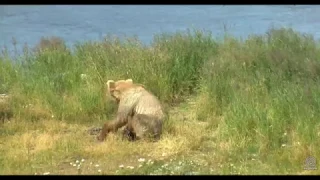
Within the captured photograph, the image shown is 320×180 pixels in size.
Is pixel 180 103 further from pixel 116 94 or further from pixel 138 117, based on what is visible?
pixel 138 117

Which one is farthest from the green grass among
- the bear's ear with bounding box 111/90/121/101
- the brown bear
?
the bear's ear with bounding box 111/90/121/101

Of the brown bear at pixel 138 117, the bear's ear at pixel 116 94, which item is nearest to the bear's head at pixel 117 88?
the bear's ear at pixel 116 94

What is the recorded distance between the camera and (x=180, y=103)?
32.5 ft

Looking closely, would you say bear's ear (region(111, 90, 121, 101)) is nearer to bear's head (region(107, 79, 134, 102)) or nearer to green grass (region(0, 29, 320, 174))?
bear's head (region(107, 79, 134, 102))

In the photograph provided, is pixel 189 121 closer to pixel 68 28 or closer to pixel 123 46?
pixel 123 46

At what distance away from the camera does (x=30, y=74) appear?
10.7 metres

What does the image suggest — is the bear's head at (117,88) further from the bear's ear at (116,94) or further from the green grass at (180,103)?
the green grass at (180,103)

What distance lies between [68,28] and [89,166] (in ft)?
24.0

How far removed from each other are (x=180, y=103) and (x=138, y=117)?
232 centimetres

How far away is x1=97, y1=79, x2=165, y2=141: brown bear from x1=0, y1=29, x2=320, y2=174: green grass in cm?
21

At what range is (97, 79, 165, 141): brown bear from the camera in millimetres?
7645

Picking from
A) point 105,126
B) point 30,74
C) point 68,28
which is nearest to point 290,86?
point 105,126

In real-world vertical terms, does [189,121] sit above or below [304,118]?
below
